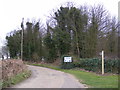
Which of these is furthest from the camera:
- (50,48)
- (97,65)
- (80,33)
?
(50,48)

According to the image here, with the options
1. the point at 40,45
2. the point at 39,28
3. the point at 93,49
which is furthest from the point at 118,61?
the point at 39,28

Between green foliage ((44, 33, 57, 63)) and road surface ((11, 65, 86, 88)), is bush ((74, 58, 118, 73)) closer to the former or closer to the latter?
road surface ((11, 65, 86, 88))

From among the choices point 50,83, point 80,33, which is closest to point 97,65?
point 80,33

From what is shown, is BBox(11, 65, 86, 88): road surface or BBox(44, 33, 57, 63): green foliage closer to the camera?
BBox(11, 65, 86, 88): road surface

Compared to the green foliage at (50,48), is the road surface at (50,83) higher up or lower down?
lower down

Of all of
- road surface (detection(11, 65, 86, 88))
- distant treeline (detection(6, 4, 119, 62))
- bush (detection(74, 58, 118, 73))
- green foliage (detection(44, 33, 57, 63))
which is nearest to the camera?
road surface (detection(11, 65, 86, 88))

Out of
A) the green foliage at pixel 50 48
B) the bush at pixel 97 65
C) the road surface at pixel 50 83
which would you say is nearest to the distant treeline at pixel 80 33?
the green foliage at pixel 50 48

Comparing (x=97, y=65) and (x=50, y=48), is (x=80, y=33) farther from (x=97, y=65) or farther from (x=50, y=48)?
(x=97, y=65)

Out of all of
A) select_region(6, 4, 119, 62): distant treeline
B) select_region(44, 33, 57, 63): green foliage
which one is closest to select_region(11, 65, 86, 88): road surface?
select_region(6, 4, 119, 62): distant treeline

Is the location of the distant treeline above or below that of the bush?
above

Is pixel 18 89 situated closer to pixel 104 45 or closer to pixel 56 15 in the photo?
pixel 104 45

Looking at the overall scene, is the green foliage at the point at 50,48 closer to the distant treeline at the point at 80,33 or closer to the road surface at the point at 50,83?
the distant treeline at the point at 80,33

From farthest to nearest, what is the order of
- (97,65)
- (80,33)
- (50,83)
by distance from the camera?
1. (80,33)
2. (97,65)
3. (50,83)

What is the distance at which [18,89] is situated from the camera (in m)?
10.0
